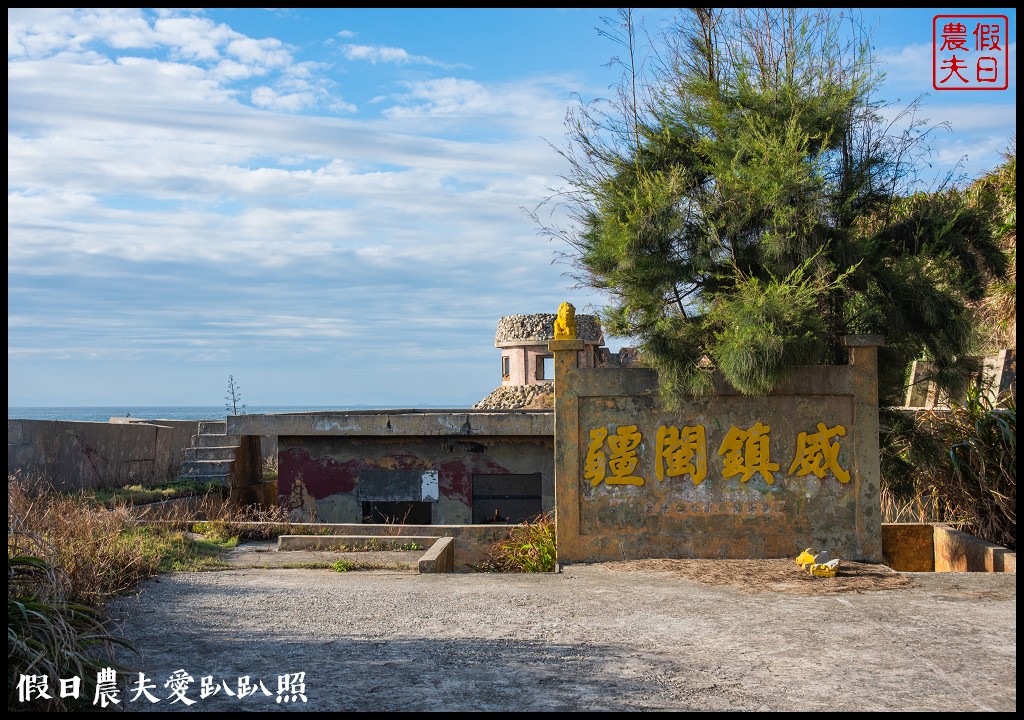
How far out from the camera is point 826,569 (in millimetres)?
9016

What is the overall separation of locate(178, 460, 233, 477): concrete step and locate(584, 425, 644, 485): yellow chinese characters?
10.4m

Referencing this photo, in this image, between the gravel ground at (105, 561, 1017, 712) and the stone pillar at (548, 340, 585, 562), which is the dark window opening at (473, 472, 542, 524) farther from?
the gravel ground at (105, 561, 1017, 712)

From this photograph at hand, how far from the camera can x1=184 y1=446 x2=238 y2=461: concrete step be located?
60.6 feet

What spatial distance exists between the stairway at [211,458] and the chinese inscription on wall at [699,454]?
10.2 metres

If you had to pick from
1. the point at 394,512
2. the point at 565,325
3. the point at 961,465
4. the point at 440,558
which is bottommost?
the point at 394,512

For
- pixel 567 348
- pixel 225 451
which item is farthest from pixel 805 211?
pixel 225 451

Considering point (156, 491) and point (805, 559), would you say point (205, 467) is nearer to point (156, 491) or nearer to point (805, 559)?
point (156, 491)

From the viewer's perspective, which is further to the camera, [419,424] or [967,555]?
[419,424]

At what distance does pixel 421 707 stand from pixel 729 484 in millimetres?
5774

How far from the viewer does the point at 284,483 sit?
15750 mm

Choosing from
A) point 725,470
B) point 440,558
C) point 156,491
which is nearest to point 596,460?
point 725,470

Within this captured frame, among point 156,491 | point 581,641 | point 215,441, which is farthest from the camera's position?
point 215,441

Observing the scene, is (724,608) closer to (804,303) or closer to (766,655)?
(766,655)

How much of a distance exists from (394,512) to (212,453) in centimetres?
499
